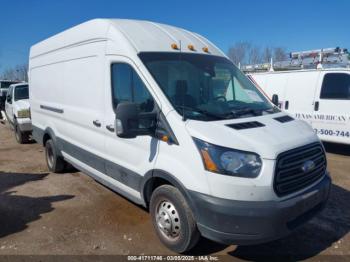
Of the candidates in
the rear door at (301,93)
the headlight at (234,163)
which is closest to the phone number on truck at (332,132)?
the rear door at (301,93)

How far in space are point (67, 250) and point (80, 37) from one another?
3134 mm

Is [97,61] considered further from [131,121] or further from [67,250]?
[67,250]

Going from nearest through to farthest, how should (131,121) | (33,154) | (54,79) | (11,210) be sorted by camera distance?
(131,121) < (11,210) < (54,79) < (33,154)

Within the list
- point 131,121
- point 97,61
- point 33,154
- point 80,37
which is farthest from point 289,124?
point 33,154

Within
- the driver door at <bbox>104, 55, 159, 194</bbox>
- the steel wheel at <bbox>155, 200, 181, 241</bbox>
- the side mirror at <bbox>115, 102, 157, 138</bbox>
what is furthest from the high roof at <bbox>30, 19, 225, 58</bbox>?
the steel wheel at <bbox>155, 200, 181, 241</bbox>

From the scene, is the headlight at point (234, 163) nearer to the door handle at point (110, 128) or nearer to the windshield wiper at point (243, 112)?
the windshield wiper at point (243, 112)

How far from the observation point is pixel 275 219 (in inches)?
125

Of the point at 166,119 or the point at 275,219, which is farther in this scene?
the point at 166,119

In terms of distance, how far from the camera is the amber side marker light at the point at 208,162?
320 centimetres

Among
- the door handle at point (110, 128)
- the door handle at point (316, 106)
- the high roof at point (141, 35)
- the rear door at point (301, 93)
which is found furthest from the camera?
the rear door at point (301, 93)

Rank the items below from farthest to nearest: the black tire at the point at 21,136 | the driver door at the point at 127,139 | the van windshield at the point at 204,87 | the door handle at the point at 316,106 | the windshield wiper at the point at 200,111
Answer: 1. the black tire at the point at 21,136
2. the door handle at the point at 316,106
3. the driver door at the point at 127,139
4. the van windshield at the point at 204,87
5. the windshield wiper at the point at 200,111

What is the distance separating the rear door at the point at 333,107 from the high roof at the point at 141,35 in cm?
477

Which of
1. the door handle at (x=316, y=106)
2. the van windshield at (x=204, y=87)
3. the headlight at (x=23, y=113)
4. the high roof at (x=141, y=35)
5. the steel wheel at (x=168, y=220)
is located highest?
the high roof at (x=141, y=35)

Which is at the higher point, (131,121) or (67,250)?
(131,121)
